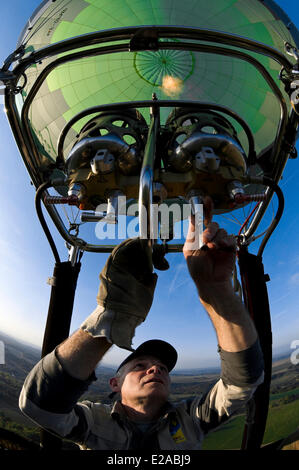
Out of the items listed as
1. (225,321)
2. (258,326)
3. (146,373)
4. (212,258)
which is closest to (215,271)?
(212,258)

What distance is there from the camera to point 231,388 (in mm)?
1216

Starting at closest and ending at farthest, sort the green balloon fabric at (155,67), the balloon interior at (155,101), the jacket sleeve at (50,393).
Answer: the jacket sleeve at (50,393)
the balloon interior at (155,101)
the green balloon fabric at (155,67)

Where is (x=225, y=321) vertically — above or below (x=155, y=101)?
below

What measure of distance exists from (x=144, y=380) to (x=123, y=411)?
179mm

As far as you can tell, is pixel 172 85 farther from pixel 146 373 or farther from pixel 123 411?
pixel 123 411

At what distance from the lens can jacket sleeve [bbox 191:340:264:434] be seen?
110cm

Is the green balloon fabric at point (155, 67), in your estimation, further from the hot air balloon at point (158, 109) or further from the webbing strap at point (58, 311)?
the webbing strap at point (58, 311)

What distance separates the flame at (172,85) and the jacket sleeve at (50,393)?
134cm

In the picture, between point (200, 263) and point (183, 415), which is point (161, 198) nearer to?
point (200, 263)

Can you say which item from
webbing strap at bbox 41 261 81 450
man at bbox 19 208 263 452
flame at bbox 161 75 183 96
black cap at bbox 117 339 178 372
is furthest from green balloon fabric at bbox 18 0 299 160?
black cap at bbox 117 339 178 372

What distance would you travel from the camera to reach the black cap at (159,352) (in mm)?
1803

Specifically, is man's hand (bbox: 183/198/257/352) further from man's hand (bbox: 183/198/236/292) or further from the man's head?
the man's head

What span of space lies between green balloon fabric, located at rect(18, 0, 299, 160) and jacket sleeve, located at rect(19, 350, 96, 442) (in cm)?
103

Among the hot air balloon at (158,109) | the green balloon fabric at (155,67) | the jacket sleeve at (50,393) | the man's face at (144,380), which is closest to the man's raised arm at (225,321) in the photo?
the hot air balloon at (158,109)
